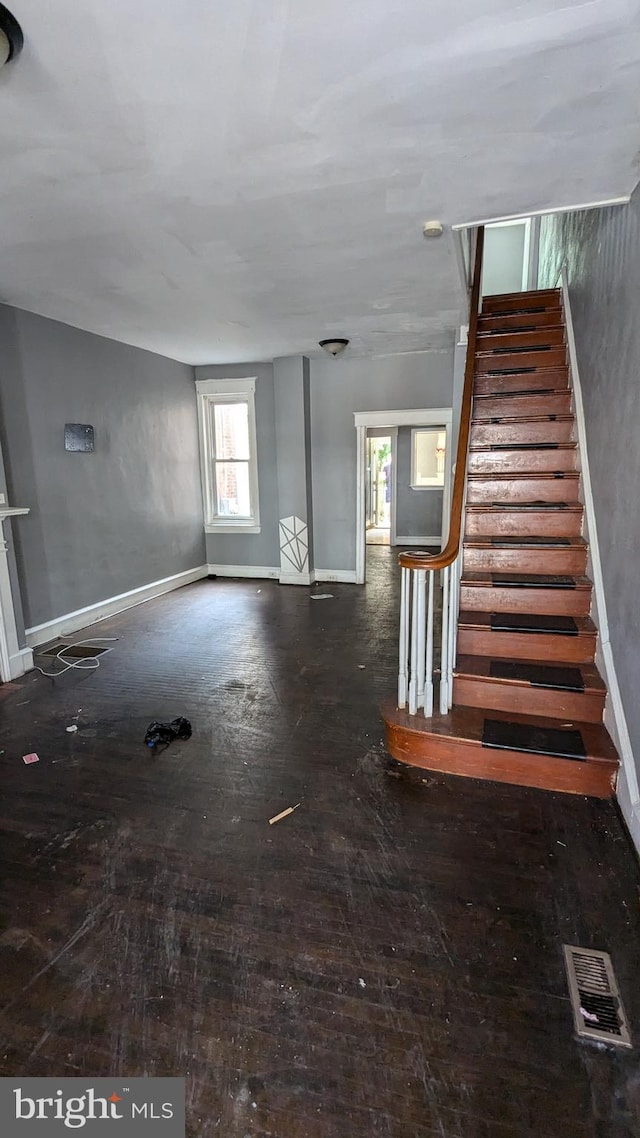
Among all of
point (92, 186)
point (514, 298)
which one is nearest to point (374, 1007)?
point (92, 186)

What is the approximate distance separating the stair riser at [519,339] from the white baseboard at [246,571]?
3.57 m

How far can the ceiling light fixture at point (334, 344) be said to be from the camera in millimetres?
5032

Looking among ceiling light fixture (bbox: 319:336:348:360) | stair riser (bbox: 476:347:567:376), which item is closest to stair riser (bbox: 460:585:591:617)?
stair riser (bbox: 476:347:567:376)

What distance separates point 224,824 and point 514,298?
499 cm

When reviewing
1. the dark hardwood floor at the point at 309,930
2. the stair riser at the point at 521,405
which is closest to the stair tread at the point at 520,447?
the stair riser at the point at 521,405

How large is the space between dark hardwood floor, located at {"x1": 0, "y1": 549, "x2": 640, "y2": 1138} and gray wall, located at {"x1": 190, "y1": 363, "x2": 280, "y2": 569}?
3.87 m

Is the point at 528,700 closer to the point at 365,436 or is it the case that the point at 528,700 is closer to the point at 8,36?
the point at 8,36

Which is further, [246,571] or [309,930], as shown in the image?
[246,571]

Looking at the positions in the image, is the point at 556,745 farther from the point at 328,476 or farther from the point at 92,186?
the point at 328,476

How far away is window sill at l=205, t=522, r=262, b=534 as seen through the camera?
21.8 ft

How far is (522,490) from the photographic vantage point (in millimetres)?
3459

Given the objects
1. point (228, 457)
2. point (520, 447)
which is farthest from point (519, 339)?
point (228, 457)

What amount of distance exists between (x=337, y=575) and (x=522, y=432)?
10.5ft

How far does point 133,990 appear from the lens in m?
1.44
